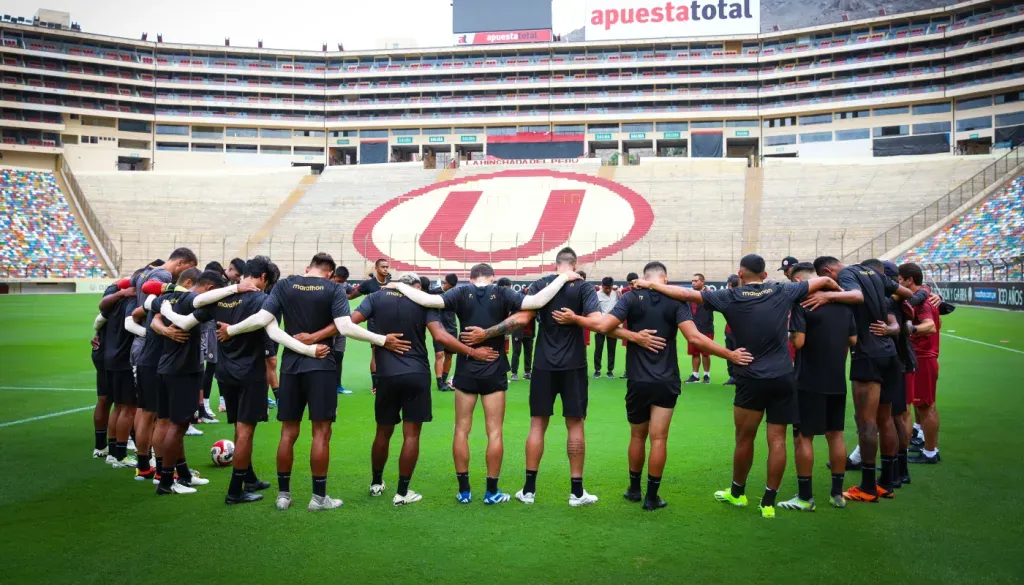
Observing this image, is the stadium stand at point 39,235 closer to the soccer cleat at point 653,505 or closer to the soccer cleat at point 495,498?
the soccer cleat at point 495,498

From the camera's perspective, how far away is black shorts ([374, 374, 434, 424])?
6.57 meters

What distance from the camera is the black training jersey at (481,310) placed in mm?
6648

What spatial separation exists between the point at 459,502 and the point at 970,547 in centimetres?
403

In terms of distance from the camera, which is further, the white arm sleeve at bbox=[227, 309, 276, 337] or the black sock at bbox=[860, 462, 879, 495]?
the black sock at bbox=[860, 462, 879, 495]

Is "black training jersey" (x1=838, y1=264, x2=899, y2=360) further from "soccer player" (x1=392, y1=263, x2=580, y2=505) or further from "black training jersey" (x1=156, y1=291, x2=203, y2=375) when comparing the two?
"black training jersey" (x1=156, y1=291, x2=203, y2=375)

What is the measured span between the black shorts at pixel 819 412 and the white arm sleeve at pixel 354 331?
3.75 m

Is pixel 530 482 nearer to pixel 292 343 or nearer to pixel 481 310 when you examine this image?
pixel 481 310

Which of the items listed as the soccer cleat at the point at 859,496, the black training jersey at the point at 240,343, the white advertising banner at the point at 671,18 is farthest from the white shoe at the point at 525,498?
the white advertising banner at the point at 671,18

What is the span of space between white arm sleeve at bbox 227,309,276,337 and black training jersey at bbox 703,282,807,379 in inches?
152

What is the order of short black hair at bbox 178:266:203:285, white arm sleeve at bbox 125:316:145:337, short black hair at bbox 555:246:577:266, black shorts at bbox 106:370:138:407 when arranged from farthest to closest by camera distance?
black shorts at bbox 106:370:138:407 < white arm sleeve at bbox 125:316:145:337 < short black hair at bbox 178:266:203:285 < short black hair at bbox 555:246:577:266

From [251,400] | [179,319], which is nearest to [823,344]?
[251,400]

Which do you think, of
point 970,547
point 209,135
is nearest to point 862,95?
point 209,135

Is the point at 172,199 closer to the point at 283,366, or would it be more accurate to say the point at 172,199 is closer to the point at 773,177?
the point at 773,177

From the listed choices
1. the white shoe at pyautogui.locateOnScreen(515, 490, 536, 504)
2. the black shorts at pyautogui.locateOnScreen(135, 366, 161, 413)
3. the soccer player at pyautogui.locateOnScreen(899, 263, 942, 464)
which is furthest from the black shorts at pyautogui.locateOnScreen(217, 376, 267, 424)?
the soccer player at pyautogui.locateOnScreen(899, 263, 942, 464)
